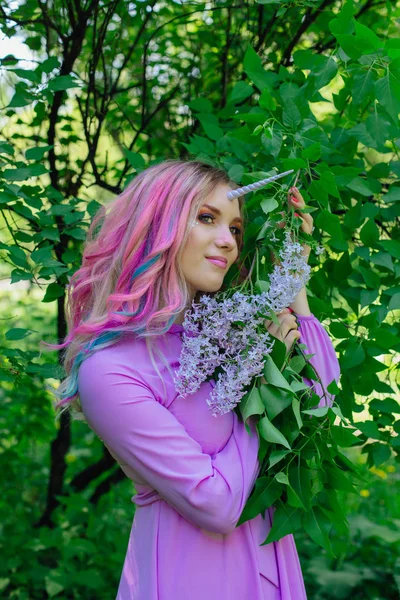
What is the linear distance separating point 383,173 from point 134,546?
1.14 metres

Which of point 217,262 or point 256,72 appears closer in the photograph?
point 217,262

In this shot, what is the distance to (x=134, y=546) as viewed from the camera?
1.48 m

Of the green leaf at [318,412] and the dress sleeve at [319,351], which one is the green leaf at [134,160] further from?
the green leaf at [318,412]

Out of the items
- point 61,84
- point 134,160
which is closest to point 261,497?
point 134,160

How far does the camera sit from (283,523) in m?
1.37

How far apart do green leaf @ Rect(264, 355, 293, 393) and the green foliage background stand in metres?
0.32

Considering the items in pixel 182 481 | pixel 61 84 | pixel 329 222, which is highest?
pixel 61 84

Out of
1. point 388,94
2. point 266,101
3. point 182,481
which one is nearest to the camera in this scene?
point 182,481

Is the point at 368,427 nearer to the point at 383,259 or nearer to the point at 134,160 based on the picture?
the point at 383,259

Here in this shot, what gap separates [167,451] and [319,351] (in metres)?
0.42

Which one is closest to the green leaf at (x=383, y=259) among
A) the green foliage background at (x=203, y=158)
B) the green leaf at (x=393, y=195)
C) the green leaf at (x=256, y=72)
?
the green foliage background at (x=203, y=158)

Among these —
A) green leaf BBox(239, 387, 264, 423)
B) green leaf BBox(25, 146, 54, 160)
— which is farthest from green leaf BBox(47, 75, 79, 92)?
green leaf BBox(239, 387, 264, 423)

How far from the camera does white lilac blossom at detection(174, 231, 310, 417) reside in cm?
131

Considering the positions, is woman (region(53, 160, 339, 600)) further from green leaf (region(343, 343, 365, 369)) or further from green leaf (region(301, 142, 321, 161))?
green leaf (region(343, 343, 365, 369))
